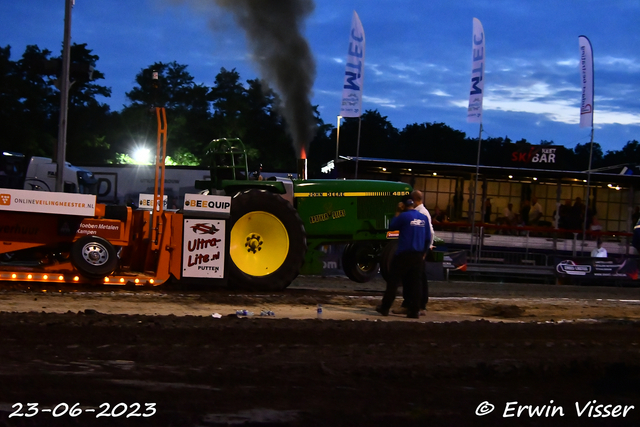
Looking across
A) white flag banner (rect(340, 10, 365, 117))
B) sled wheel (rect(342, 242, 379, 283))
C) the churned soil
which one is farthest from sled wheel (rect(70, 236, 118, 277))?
white flag banner (rect(340, 10, 365, 117))

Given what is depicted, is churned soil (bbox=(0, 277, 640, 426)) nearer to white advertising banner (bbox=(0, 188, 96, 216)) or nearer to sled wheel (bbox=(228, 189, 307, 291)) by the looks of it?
white advertising banner (bbox=(0, 188, 96, 216))

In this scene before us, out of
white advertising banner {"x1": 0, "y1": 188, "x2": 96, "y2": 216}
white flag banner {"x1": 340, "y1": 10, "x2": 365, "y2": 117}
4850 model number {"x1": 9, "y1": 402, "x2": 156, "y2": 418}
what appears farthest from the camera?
white flag banner {"x1": 340, "y1": 10, "x2": 365, "y2": 117}

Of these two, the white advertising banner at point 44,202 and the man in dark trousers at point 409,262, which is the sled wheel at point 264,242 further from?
the white advertising banner at point 44,202

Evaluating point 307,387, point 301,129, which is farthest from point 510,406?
point 301,129

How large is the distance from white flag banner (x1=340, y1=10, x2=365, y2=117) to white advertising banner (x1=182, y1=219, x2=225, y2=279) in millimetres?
12744

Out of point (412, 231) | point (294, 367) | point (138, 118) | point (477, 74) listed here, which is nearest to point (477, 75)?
point (477, 74)

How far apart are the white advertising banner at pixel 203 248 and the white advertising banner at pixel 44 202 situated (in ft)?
4.47

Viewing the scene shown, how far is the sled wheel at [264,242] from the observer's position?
10789 millimetres

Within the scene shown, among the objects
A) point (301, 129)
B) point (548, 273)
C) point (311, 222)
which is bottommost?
point (548, 273)

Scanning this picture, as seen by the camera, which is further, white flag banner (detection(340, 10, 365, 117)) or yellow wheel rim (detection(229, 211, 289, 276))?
white flag banner (detection(340, 10, 365, 117))

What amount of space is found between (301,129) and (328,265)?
354 centimetres

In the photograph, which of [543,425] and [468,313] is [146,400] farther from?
[468,313]

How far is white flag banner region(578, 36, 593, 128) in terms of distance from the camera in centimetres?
2294

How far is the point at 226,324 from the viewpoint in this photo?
763 centimetres
